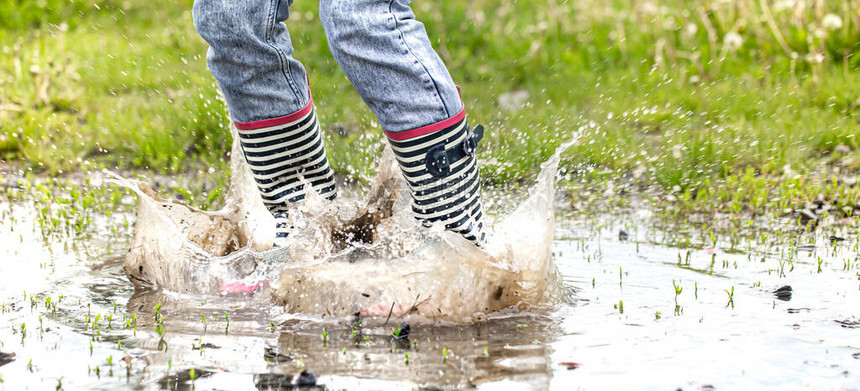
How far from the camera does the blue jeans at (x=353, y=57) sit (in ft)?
8.13

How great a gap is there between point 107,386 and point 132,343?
33 cm

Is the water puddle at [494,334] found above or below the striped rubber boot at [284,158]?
below

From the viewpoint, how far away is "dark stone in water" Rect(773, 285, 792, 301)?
2717 millimetres

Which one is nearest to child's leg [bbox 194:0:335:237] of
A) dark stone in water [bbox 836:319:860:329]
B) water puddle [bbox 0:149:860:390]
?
water puddle [bbox 0:149:860:390]

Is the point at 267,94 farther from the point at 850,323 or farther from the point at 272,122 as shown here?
the point at 850,323

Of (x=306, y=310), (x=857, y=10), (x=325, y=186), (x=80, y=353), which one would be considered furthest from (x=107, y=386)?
(x=857, y=10)

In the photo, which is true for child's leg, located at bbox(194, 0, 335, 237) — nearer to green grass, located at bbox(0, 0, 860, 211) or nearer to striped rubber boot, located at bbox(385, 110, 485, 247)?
striped rubber boot, located at bbox(385, 110, 485, 247)

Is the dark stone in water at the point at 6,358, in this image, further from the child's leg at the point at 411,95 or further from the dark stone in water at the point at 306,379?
the child's leg at the point at 411,95

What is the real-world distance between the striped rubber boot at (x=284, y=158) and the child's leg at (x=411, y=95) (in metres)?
0.43

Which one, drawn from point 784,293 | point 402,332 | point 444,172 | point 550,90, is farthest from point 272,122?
point 550,90

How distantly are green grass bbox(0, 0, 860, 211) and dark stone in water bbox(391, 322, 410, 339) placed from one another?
5.89ft

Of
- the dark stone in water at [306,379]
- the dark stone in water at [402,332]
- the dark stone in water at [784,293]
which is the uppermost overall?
the dark stone in water at [784,293]

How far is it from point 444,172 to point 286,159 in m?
0.66

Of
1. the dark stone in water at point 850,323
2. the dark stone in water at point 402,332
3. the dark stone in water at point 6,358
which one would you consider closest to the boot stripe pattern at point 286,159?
the dark stone in water at point 402,332
